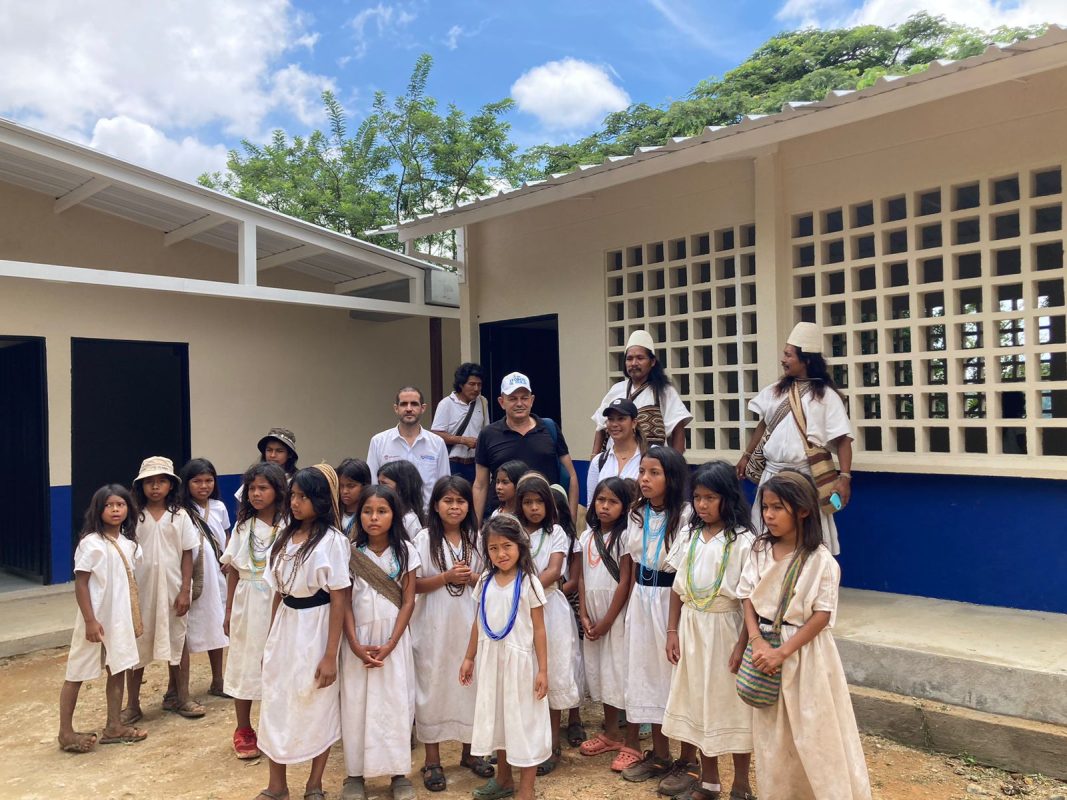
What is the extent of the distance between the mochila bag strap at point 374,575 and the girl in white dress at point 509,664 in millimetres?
338

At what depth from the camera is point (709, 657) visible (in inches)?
118

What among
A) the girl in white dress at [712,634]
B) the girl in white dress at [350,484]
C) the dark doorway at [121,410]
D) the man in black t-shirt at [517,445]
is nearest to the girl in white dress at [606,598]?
the girl in white dress at [712,634]

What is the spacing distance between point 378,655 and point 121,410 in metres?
7.51

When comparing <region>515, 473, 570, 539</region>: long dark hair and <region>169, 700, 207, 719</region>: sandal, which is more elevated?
<region>515, 473, 570, 539</region>: long dark hair

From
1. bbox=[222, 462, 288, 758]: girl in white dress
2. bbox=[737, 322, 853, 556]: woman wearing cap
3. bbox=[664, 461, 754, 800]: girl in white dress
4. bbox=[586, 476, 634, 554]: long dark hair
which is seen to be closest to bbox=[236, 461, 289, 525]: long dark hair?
bbox=[222, 462, 288, 758]: girl in white dress

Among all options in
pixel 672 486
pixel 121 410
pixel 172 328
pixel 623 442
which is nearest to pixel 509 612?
pixel 672 486

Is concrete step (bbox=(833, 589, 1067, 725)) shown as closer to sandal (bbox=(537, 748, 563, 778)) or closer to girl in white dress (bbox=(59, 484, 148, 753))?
sandal (bbox=(537, 748, 563, 778))

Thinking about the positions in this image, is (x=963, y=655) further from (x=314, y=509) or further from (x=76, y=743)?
(x=76, y=743)

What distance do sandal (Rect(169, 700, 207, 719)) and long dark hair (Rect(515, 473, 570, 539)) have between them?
6.78 ft

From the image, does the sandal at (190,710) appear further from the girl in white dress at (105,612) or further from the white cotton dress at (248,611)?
the white cotton dress at (248,611)

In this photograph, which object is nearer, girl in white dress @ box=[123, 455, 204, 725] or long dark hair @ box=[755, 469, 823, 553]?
long dark hair @ box=[755, 469, 823, 553]

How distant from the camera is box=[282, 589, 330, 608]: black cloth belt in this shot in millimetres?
3168

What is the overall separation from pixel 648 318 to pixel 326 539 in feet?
11.1

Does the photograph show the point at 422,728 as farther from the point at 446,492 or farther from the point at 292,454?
the point at 292,454
